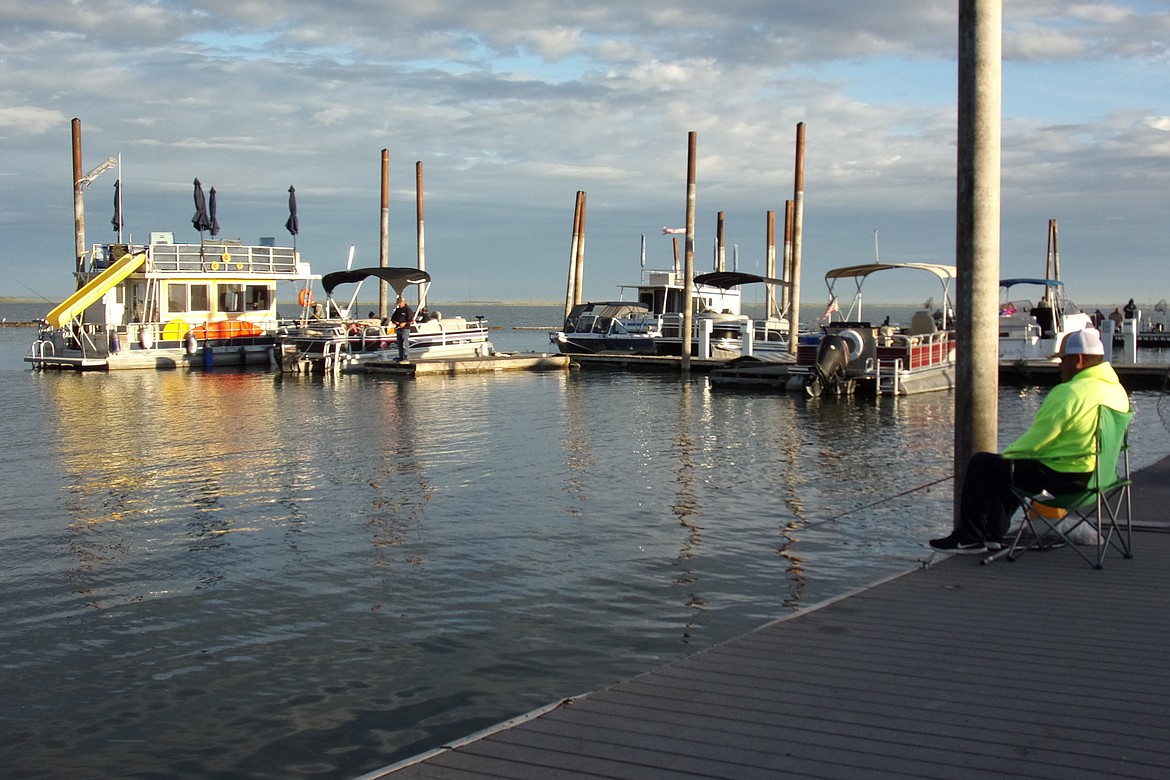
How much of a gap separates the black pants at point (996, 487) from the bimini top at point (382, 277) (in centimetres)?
3535

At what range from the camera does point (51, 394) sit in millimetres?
30188

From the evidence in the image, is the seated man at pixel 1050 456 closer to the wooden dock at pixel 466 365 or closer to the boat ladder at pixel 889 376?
the boat ladder at pixel 889 376

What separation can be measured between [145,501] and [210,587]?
483 cm

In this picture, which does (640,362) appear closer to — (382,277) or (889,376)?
(382,277)

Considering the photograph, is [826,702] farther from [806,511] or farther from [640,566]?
[806,511]

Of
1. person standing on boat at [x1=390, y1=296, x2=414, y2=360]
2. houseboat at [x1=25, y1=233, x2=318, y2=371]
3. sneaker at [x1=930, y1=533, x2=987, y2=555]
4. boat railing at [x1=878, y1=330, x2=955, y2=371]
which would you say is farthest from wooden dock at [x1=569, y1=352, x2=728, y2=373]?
sneaker at [x1=930, y1=533, x2=987, y2=555]

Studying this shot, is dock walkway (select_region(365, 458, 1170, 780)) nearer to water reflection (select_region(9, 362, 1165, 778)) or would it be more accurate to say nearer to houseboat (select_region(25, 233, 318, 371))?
water reflection (select_region(9, 362, 1165, 778))

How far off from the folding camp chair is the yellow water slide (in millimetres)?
36637

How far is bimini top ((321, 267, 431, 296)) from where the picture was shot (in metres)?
41.9

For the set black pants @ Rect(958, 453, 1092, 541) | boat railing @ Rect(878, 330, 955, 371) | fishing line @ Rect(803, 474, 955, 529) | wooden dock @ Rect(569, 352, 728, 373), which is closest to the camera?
black pants @ Rect(958, 453, 1092, 541)

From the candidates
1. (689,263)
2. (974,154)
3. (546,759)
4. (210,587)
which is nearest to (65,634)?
(210,587)

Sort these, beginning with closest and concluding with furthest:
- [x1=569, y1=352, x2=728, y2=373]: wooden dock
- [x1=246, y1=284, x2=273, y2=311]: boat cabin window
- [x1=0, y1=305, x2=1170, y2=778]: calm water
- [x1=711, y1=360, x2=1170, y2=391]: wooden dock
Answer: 1. [x1=0, y1=305, x2=1170, y2=778]: calm water
2. [x1=711, y1=360, x2=1170, y2=391]: wooden dock
3. [x1=569, y1=352, x2=728, y2=373]: wooden dock
4. [x1=246, y1=284, x2=273, y2=311]: boat cabin window

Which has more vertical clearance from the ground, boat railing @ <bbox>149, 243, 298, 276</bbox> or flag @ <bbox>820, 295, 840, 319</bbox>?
boat railing @ <bbox>149, 243, 298, 276</bbox>

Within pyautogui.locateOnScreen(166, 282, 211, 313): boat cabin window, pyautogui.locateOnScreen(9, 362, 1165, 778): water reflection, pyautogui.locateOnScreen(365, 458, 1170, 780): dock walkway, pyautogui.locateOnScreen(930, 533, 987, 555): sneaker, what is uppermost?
pyautogui.locateOnScreen(166, 282, 211, 313): boat cabin window
